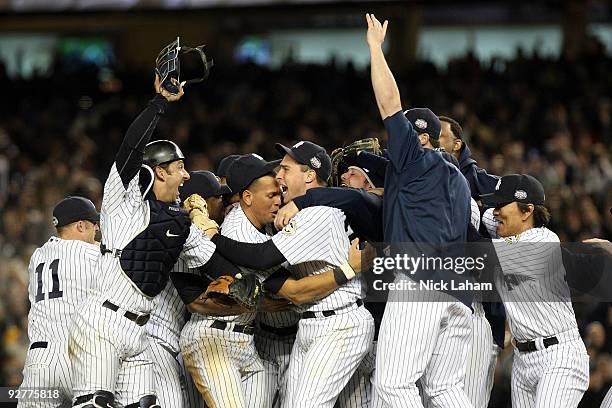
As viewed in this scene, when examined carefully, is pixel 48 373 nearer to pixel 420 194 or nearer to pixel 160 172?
pixel 160 172

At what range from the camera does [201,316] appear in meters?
6.46

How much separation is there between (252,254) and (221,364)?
2.02 ft

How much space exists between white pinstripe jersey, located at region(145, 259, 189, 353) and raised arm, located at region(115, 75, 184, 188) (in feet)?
2.36

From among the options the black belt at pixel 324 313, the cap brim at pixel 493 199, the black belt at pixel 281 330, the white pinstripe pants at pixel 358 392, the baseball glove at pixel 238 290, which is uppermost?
the cap brim at pixel 493 199

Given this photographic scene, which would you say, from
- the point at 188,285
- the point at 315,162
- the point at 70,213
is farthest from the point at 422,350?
the point at 70,213

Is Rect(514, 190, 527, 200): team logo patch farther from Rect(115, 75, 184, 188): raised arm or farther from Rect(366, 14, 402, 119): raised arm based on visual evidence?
Rect(115, 75, 184, 188): raised arm

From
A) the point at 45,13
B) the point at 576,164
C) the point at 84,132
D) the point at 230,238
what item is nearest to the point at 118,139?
the point at 84,132

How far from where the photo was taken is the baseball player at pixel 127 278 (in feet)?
19.9

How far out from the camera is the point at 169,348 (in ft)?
21.7

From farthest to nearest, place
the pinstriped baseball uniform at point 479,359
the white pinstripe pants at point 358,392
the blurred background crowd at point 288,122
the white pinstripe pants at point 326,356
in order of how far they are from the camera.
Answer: the blurred background crowd at point 288,122, the white pinstripe pants at point 358,392, the pinstriped baseball uniform at point 479,359, the white pinstripe pants at point 326,356

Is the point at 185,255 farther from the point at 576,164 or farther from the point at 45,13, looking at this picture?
the point at 45,13

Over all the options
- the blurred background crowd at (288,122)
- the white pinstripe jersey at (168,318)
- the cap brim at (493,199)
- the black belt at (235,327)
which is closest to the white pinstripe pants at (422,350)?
the cap brim at (493,199)

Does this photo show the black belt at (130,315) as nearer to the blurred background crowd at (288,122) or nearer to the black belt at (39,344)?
the black belt at (39,344)

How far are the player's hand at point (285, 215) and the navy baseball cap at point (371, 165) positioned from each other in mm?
628
